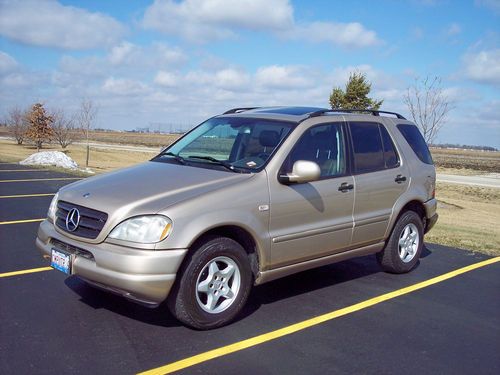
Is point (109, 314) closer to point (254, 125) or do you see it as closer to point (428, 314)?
point (254, 125)

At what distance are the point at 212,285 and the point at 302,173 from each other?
1.25 meters

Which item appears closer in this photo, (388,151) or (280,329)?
(280,329)

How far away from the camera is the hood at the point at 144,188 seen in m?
4.09

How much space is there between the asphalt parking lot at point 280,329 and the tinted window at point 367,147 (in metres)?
1.33

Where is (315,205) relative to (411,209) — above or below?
above

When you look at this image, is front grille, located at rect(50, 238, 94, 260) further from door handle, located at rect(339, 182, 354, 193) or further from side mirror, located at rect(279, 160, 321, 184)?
door handle, located at rect(339, 182, 354, 193)

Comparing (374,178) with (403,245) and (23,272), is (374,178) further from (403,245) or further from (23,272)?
(23,272)

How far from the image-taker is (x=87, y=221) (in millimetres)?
4254

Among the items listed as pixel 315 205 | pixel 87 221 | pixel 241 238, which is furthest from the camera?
pixel 315 205

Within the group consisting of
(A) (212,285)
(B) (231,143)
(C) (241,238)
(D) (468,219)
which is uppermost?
(B) (231,143)

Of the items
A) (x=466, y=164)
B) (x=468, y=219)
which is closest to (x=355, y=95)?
(x=468, y=219)

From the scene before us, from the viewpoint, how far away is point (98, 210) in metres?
4.18

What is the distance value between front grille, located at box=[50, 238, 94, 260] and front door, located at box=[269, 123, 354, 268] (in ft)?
5.11

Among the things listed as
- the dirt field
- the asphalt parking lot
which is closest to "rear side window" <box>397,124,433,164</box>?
the asphalt parking lot
